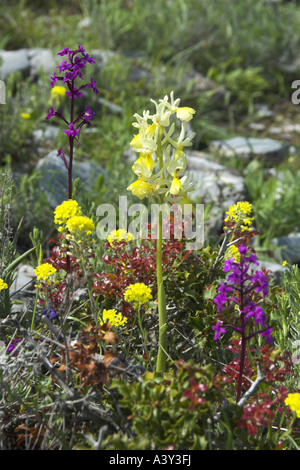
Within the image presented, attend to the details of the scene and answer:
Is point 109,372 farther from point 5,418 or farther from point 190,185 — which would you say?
point 190,185

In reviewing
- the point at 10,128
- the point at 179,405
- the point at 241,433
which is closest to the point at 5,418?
the point at 179,405

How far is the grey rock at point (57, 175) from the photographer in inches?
145

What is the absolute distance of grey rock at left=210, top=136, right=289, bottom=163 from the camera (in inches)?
196

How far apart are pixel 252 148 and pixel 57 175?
79.7 inches

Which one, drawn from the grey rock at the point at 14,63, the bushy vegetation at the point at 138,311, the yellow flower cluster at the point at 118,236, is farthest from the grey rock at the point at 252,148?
the yellow flower cluster at the point at 118,236

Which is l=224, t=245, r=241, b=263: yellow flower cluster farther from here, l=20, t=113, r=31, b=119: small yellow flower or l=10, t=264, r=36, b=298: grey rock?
l=20, t=113, r=31, b=119: small yellow flower

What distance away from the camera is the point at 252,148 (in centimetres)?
499

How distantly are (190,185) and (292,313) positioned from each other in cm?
75

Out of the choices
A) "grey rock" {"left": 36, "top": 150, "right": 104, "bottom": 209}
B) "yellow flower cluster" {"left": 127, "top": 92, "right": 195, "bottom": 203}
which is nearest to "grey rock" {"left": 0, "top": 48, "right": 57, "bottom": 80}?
"grey rock" {"left": 36, "top": 150, "right": 104, "bottom": 209}

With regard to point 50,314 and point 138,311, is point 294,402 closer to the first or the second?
point 138,311

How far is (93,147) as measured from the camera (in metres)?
4.39

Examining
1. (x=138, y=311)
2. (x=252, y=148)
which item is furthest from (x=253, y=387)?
Answer: (x=252, y=148)

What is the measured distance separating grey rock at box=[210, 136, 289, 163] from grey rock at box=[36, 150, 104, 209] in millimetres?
1436

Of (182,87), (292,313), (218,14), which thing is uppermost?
(218,14)
